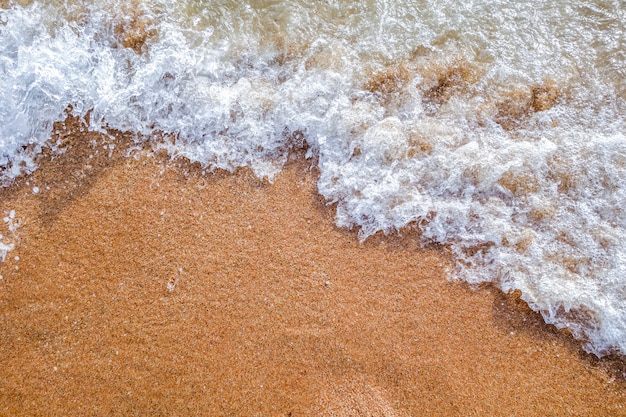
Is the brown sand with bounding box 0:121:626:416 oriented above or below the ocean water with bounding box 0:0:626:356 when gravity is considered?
below

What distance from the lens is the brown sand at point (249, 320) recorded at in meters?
2.64

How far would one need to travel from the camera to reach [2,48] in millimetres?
3447

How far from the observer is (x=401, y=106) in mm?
3230

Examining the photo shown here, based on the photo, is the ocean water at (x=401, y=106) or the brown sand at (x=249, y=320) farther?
the ocean water at (x=401, y=106)

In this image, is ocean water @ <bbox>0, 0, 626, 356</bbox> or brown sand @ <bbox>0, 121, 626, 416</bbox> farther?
ocean water @ <bbox>0, 0, 626, 356</bbox>

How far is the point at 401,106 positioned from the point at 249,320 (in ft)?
5.96

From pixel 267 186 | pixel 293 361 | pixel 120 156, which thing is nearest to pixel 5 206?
pixel 120 156

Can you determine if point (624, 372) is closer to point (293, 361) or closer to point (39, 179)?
point (293, 361)

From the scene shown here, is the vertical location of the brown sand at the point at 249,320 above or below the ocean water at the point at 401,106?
below

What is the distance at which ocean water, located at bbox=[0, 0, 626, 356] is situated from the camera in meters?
2.87

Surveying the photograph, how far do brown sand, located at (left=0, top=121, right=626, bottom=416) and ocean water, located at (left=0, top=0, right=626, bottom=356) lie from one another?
18cm

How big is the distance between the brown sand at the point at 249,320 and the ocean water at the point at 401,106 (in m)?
0.18

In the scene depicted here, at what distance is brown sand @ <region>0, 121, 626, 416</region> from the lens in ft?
8.66

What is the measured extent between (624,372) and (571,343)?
1.05 ft
